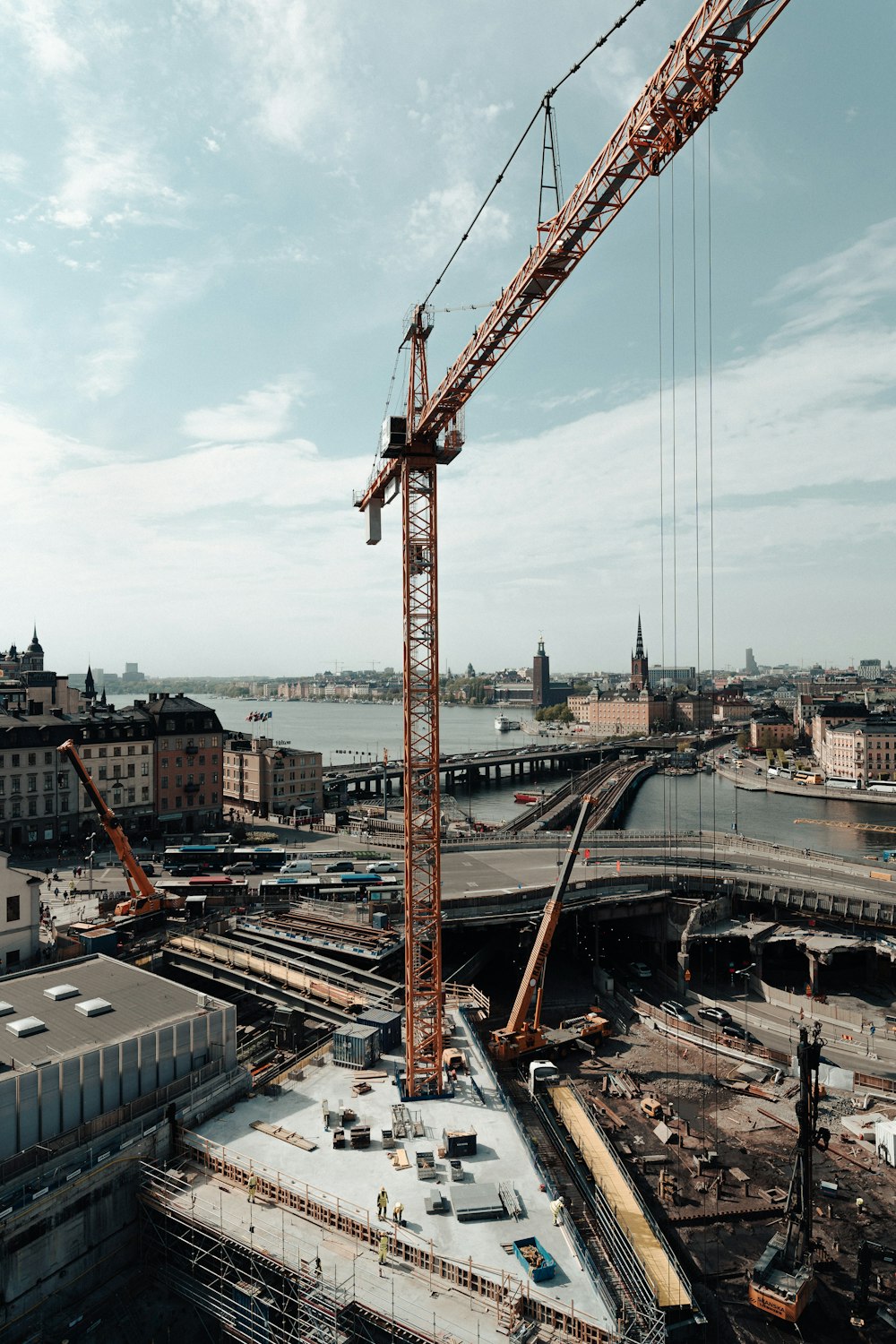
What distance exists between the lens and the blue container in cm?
1477

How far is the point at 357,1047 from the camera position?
2444 centimetres

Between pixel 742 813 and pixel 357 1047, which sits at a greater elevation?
pixel 357 1047

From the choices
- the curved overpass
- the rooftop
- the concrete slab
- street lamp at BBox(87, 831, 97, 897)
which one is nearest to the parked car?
the curved overpass

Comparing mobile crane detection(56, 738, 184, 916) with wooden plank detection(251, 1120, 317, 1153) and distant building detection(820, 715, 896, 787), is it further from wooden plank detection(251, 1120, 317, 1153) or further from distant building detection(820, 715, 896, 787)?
distant building detection(820, 715, 896, 787)

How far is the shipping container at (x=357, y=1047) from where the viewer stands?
2433cm

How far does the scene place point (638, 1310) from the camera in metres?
15.8

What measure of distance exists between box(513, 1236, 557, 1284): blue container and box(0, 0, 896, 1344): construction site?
0.18 ft

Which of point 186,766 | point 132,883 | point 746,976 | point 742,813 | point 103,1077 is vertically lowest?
point 742,813

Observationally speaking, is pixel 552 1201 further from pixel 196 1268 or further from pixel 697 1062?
pixel 697 1062

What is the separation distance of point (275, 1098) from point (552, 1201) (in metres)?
8.20

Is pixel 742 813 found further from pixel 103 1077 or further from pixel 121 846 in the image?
pixel 103 1077

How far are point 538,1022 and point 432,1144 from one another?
11784 millimetres

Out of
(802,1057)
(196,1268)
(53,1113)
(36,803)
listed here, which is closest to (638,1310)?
(802,1057)

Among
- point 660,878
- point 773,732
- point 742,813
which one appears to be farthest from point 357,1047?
point 773,732
